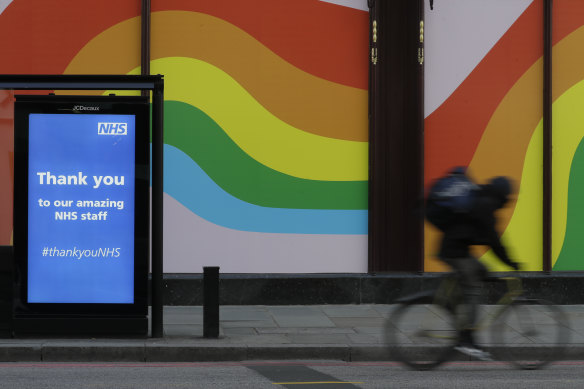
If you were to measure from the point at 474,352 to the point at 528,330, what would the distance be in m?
0.55

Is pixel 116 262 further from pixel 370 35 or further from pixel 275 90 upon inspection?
pixel 370 35

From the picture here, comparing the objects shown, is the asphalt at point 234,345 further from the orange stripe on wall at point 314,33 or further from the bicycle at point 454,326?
the orange stripe on wall at point 314,33

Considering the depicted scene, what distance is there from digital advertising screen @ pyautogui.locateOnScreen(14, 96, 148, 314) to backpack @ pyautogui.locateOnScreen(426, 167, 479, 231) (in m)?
2.99

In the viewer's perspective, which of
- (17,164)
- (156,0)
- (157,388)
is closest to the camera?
(157,388)

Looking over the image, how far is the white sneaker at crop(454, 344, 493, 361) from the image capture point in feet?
22.1

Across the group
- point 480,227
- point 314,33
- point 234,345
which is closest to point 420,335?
point 480,227

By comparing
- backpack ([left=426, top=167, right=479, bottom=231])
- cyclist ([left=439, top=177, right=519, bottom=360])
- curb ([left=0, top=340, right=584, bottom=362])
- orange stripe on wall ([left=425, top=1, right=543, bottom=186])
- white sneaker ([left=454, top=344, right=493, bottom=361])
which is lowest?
curb ([left=0, top=340, right=584, bottom=362])

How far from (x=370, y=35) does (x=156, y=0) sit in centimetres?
277

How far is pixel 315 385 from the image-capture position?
658cm

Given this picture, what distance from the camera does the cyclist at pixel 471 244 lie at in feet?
21.5

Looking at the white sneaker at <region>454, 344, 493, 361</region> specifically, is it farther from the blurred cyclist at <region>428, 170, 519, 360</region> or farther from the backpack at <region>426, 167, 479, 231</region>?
the backpack at <region>426, 167, 479, 231</region>

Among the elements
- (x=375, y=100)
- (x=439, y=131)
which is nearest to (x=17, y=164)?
(x=375, y=100)

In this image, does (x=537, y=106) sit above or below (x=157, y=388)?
above

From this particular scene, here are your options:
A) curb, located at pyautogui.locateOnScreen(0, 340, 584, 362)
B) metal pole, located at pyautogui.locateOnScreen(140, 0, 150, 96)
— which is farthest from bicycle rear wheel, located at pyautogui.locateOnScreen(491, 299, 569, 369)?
metal pole, located at pyautogui.locateOnScreen(140, 0, 150, 96)
